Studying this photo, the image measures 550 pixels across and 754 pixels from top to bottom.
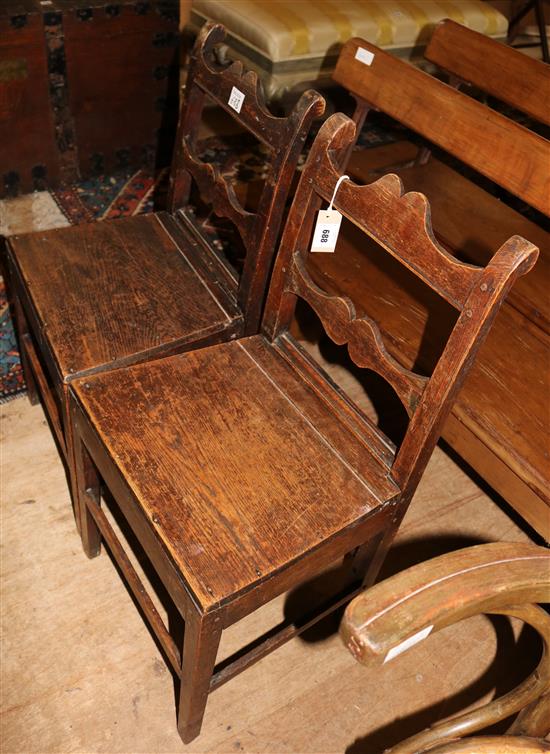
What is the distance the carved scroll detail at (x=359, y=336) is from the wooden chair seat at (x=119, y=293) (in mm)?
270

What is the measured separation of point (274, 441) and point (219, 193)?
0.60m

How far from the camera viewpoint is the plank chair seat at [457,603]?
1.92 ft

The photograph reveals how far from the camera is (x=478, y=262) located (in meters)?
1.66

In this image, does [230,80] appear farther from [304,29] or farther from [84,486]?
[304,29]

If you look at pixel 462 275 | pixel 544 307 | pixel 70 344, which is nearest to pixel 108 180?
pixel 70 344

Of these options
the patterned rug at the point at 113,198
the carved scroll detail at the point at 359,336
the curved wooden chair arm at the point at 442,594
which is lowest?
the patterned rug at the point at 113,198

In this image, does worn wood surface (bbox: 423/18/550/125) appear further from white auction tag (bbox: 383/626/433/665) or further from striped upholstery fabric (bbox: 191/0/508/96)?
white auction tag (bbox: 383/626/433/665)

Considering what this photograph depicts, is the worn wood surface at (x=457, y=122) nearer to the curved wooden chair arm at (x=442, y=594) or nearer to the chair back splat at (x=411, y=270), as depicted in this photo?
the chair back splat at (x=411, y=270)

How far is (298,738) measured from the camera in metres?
1.30

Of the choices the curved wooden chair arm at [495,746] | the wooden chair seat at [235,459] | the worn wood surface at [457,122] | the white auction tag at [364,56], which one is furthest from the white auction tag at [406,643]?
the white auction tag at [364,56]

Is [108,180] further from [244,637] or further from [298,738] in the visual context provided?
[298,738]

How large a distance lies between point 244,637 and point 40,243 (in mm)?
1023

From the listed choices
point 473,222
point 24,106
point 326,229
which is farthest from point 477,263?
point 24,106

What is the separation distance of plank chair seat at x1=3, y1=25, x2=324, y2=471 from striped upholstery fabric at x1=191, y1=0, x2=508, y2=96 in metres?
1.46
